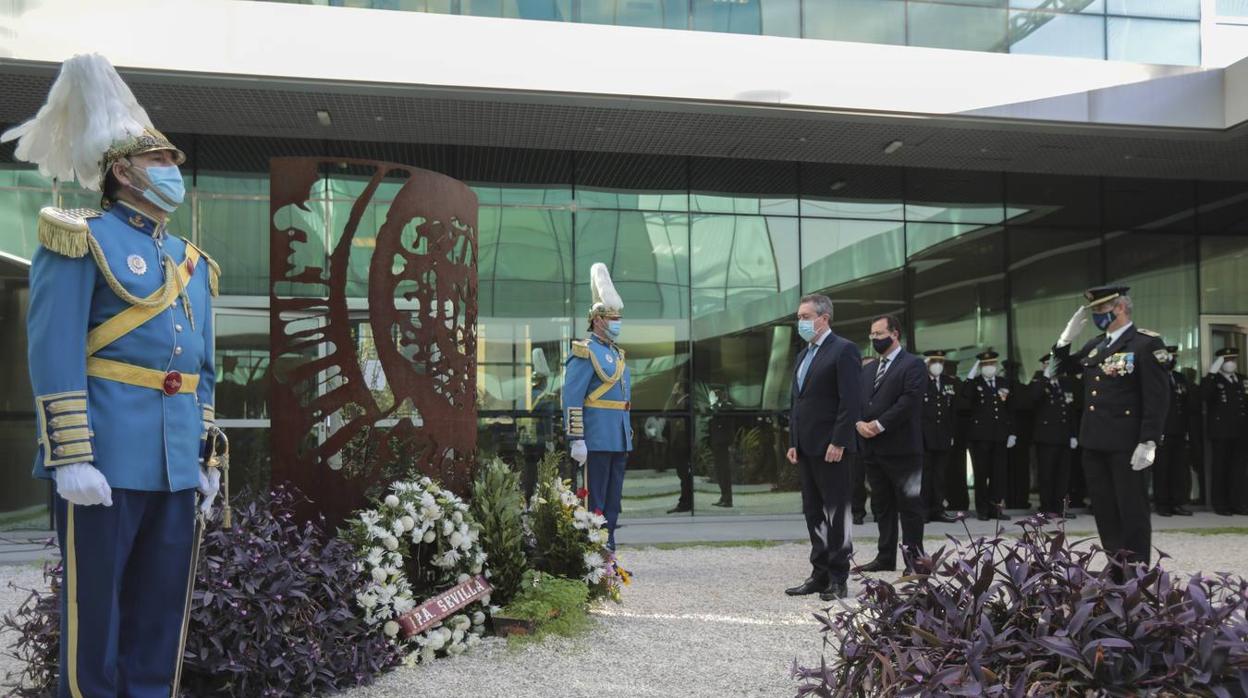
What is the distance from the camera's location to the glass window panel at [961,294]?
12.9m

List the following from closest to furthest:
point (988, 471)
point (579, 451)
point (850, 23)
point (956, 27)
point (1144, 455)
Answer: point (1144, 455), point (579, 451), point (850, 23), point (956, 27), point (988, 471)

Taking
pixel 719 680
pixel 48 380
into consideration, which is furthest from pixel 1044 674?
pixel 48 380

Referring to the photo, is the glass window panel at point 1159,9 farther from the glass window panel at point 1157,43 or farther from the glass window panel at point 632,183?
the glass window panel at point 632,183

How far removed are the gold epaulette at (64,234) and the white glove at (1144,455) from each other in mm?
5379

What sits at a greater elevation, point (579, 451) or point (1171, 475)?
point (579, 451)

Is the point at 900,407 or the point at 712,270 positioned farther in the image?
the point at 712,270

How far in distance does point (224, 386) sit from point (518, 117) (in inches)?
182

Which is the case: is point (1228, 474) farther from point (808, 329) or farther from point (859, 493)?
point (808, 329)

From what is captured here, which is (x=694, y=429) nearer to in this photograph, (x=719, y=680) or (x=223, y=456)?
(x=719, y=680)

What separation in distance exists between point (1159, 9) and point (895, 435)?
719 centimetres

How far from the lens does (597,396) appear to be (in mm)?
7082

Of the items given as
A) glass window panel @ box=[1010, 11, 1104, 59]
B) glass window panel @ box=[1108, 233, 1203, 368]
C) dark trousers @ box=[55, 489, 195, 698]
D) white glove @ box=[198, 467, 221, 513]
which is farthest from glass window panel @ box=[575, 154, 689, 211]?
dark trousers @ box=[55, 489, 195, 698]

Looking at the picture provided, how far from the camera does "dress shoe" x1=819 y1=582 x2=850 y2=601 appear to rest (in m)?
6.28

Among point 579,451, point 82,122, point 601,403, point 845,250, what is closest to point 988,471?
point 845,250
